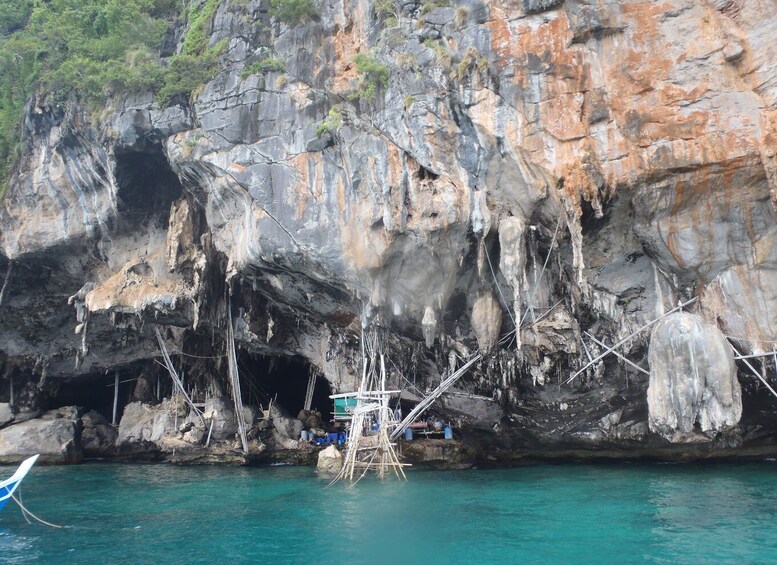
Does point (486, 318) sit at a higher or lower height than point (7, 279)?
lower

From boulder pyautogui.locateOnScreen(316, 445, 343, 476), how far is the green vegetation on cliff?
9.73 meters

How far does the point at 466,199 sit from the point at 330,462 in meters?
7.49

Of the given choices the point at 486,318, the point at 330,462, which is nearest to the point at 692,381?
the point at 486,318

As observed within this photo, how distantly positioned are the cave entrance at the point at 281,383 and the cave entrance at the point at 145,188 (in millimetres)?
5581

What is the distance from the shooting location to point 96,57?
1747 cm

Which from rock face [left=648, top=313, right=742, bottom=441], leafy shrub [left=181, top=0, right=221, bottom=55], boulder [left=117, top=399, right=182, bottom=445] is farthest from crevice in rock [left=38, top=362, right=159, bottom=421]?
rock face [left=648, top=313, right=742, bottom=441]

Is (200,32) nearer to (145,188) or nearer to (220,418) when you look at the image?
(145,188)

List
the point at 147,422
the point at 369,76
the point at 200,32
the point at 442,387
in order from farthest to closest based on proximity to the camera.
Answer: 1. the point at 147,422
2. the point at 200,32
3. the point at 442,387
4. the point at 369,76

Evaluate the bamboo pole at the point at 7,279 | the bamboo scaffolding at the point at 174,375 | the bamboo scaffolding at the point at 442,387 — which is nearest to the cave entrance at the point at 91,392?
the bamboo scaffolding at the point at 174,375

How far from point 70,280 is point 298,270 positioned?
925cm

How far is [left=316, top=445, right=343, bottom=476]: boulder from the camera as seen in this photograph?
51.4ft

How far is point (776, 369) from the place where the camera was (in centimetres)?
1223

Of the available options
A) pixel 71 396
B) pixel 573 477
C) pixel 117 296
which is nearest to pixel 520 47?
pixel 573 477

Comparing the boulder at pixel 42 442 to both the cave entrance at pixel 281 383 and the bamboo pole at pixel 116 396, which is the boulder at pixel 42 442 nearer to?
the bamboo pole at pixel 116 396
